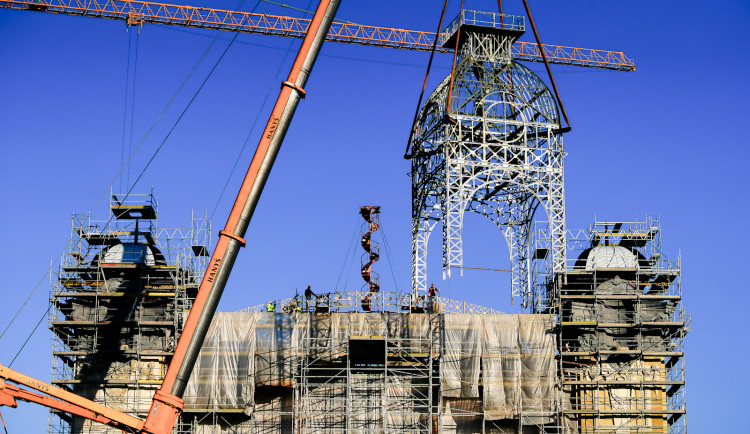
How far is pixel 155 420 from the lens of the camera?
59.1m

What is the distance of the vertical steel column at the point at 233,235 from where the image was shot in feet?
194

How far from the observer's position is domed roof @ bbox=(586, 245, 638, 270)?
95.4 metres

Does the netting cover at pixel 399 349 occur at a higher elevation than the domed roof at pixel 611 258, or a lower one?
lower

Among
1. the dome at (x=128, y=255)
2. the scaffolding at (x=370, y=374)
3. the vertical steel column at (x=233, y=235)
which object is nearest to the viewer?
the vertical steel column at (x=233, y=235)

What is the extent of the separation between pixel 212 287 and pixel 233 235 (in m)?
2.53

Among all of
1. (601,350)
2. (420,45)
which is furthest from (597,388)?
(420,45)

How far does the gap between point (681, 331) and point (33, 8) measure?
63.0 meters

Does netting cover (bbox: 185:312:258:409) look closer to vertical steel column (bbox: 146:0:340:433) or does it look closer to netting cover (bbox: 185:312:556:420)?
netting cover (bbox: 185:312:556:420)

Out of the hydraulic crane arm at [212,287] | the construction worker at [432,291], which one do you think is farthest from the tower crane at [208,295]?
the construction worker at [432,291]

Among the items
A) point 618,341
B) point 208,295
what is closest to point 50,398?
point 208,295

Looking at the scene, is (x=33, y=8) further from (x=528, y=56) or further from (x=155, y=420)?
(x=155, y=420)

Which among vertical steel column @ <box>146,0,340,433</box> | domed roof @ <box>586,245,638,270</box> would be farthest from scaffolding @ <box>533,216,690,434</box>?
vertical steel column @ <box>146,0,340,433</box>

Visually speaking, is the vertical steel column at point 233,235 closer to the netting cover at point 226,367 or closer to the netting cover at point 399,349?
the netting cover at point 226,367

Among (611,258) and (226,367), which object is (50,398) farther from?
(611,258)
